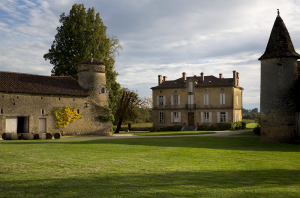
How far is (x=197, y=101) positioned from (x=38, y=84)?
2138 centimetres

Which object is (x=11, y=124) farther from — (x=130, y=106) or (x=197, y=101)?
(x=197, y=101)

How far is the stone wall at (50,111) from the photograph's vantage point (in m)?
22.1

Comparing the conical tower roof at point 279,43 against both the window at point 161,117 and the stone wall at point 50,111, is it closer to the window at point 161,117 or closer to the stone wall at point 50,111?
the stone wall at point 50,111

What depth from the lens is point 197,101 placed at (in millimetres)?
38250

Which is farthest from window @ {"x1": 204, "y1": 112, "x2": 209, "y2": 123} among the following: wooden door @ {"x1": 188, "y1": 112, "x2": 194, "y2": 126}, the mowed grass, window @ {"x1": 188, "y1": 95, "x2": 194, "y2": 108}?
the mowed grass

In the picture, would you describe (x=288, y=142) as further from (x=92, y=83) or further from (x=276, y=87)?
(x=92, y=83)

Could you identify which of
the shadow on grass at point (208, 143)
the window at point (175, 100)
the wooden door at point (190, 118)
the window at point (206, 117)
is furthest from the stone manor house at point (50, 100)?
the window at point (206, 117)

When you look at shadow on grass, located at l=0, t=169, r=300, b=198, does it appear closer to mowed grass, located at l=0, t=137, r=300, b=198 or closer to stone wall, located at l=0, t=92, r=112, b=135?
mowed grass, located at l=0, t=137, r=300, b=198

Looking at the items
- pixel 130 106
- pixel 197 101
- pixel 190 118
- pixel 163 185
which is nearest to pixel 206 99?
pixel 197 101

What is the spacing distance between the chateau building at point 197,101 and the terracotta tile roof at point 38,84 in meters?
15.8

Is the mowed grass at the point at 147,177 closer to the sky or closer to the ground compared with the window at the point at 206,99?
closer to the ground

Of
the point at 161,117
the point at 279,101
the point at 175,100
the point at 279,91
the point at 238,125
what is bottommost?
the point at 238,125

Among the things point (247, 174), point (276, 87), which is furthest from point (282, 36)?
point (247, 174)

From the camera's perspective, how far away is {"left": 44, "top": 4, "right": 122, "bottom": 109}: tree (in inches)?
1294
